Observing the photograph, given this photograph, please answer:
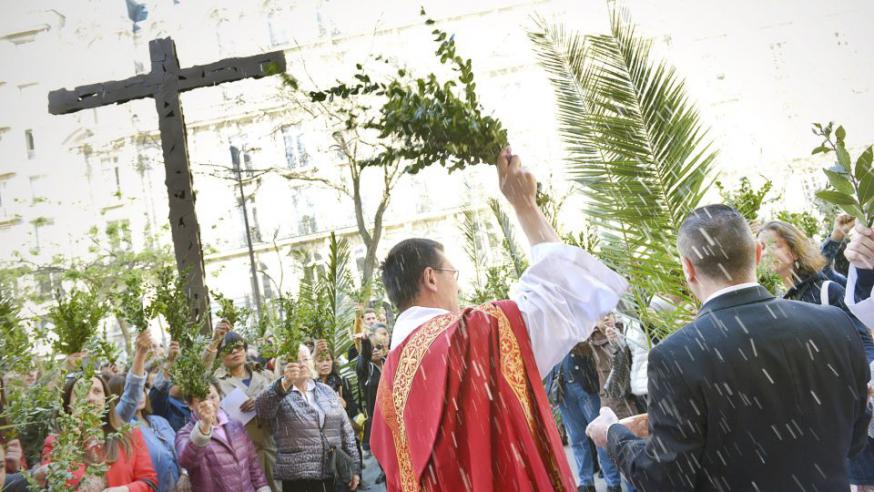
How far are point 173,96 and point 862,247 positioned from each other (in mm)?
6544

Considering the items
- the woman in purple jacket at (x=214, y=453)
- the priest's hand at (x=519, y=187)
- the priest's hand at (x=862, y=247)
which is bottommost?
the woman in purple jacket at (x=214, y=453)

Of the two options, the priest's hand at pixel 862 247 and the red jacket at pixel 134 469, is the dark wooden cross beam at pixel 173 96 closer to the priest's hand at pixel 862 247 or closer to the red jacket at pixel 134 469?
the red jacket at pixel 134 469

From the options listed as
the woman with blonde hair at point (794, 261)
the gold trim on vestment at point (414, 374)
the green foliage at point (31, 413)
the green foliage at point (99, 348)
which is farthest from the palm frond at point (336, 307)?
the gold trim on vestment at point (414, 374)

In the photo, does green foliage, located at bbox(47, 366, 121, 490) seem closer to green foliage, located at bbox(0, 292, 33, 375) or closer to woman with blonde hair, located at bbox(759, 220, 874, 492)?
green foliage, located at bbox(0, 292, 33, 375)

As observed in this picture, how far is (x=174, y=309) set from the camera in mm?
6230

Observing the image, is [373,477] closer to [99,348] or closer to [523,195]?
[99,348]

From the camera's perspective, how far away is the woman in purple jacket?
217 inches

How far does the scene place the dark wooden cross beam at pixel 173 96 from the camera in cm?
709

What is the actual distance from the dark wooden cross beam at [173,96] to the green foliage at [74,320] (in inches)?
57.4

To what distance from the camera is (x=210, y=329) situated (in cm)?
674

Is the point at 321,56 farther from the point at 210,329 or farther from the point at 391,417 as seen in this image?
the point at 391,417

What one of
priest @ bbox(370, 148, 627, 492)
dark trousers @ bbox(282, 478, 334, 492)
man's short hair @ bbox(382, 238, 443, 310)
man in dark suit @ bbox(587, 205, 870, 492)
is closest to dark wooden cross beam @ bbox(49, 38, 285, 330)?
dark trousers @ bbox(282, 478, 334, 492)

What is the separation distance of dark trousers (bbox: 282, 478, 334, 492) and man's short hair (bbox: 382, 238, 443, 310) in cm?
376

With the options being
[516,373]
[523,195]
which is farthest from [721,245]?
[516,373]
